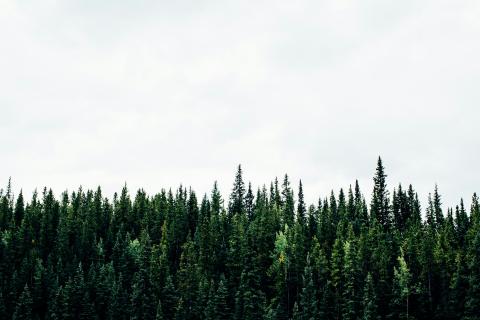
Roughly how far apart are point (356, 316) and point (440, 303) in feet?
47.4

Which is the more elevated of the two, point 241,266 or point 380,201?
point 380,201

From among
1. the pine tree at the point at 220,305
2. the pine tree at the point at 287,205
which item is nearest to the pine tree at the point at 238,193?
the pine tree at the point at 287,205

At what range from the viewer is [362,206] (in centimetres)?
16338

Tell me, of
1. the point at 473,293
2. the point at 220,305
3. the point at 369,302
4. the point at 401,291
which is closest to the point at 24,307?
the point at 220,305

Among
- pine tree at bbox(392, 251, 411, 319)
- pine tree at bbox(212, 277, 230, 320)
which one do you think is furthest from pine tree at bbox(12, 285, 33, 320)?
pine tree at bbox(392, 251, 411, 319)

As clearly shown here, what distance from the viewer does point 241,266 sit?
124m

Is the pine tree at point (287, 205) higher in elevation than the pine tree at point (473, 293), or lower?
higher

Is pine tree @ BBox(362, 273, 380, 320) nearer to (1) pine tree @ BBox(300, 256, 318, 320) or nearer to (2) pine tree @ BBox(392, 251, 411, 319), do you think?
(2) pine tree @ BBox(392, 251, 411, 319)

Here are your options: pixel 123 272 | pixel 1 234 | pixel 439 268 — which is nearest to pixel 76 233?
pixel 1 234

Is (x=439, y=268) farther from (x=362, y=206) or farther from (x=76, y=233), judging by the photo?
(x=76, y=233)

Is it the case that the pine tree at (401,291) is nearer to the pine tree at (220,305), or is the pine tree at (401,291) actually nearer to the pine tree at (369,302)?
the pine tree at (369,302)

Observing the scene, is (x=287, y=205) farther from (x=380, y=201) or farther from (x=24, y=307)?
(x=24, y=307)

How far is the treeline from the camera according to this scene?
10119 centimetres

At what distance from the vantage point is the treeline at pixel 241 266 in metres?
101
